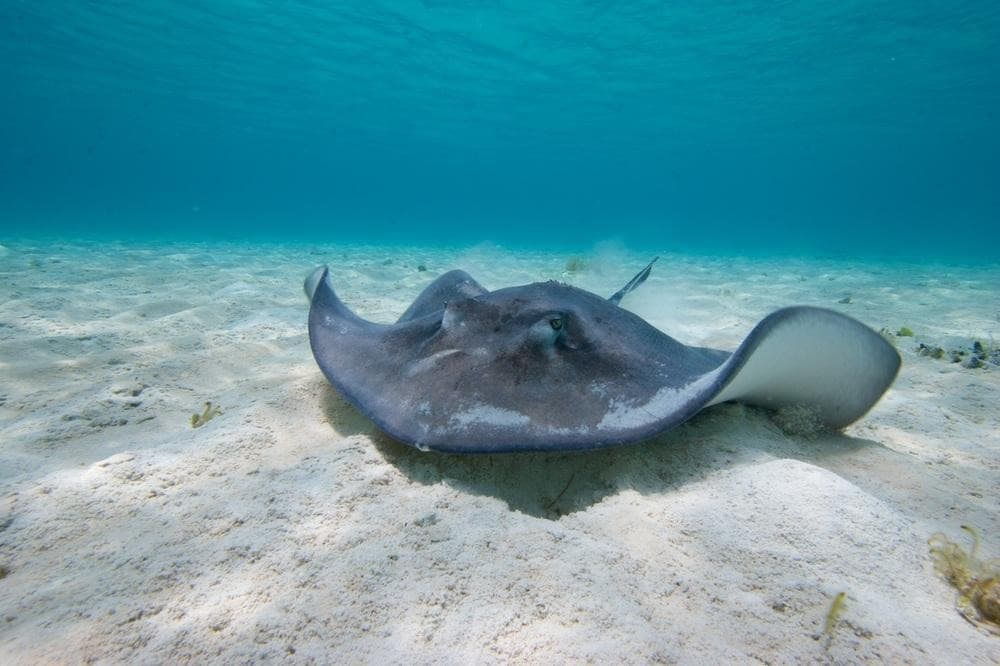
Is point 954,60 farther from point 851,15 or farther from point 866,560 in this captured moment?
point 866,560

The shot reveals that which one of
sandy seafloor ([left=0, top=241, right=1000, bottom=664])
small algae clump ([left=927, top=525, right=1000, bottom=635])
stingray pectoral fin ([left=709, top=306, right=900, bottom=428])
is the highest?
stingray pectoral fin ([left=709, top=306, right=900, bottom=428])

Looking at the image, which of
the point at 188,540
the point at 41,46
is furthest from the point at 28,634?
the point at 41,46

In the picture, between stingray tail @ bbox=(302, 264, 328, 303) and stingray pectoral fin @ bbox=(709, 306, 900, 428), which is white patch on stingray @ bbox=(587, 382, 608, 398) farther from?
stingray tail @ bbox=(302, 264, 328, 303)

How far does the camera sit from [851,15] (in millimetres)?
22453

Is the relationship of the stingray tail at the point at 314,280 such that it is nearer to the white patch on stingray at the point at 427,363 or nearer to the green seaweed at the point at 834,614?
the white patch on stingray at the point at 427,363

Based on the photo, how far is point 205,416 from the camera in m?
3.32

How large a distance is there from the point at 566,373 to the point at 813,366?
1.32 meters

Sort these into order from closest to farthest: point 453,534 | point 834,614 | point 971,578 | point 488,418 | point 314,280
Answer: point 834,614, point 971,578, point 453,534, point 488,418, point 314,280

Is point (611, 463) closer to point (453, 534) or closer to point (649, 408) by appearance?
point (649, 408)

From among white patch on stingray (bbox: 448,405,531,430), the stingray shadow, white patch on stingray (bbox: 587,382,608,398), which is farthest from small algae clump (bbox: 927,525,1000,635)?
white patch on stingray (bbox: 448,405,531,430)

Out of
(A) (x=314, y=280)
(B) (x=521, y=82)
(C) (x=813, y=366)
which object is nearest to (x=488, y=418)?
(C) (x=813, y=366)

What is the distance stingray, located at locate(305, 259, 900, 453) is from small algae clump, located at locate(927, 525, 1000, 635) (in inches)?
35.1

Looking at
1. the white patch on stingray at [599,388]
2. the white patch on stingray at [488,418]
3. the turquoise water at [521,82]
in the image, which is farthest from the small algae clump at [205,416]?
the turquoise water at [521,82]

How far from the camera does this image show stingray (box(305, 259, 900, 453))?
6.91 ft
